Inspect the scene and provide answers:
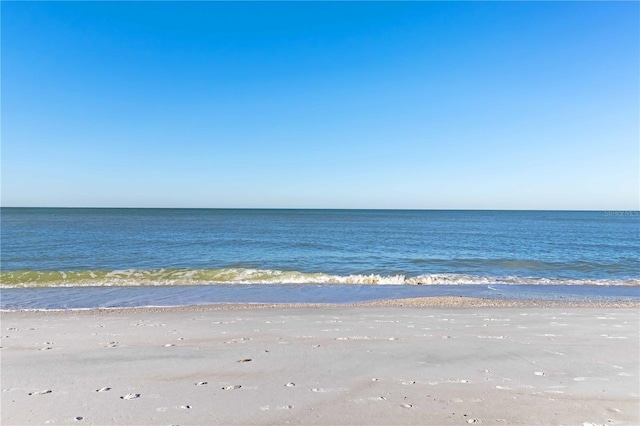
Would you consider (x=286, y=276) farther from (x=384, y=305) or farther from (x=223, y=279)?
(x=384, y=305)

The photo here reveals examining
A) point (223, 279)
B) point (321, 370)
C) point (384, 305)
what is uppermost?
point (321, 370)

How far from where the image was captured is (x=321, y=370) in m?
6.14

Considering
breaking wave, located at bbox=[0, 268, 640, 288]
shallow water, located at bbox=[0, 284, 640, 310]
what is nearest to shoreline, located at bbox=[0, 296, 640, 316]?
shallow water, located at bbox=[0, 284, 640, 310]

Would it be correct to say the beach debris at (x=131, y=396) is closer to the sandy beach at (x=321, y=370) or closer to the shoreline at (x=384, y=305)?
the sandy beach at (x=321, y=370)

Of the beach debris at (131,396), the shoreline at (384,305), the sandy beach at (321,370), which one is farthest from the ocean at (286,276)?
the beach debris at (131,396)

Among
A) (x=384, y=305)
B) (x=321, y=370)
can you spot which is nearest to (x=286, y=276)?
(x=384, y=305)

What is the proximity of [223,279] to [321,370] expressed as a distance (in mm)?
13250

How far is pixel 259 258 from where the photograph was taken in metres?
25.8

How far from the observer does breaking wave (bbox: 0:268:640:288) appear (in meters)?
17.1

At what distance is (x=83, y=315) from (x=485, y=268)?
20643 mm

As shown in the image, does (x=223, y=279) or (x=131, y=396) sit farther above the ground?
(x=131, y=396)

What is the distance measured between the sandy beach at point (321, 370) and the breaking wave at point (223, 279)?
7.29 m

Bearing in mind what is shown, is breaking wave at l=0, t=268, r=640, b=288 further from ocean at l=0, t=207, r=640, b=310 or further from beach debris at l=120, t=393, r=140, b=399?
beach debris at l=120, t=393, r=140, b=399

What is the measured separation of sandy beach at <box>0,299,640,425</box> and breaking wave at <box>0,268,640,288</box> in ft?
23.9
